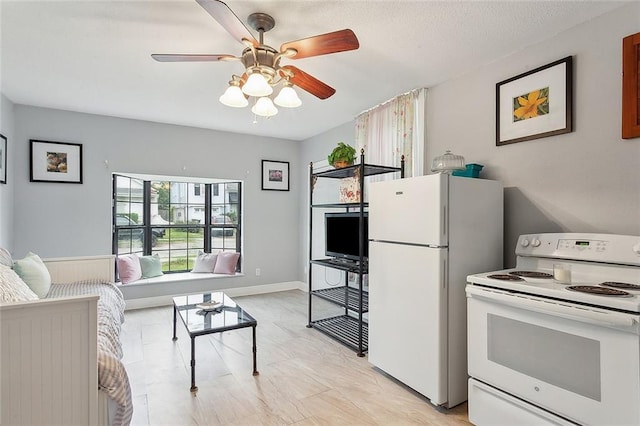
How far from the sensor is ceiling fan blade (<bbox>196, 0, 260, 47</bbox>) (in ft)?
4.52

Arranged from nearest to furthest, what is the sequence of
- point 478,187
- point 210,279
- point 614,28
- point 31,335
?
point 31,335 → point 614,28 → point 478,187 → point 210,279

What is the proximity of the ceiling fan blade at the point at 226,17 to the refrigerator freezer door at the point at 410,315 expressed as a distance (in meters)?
1.64

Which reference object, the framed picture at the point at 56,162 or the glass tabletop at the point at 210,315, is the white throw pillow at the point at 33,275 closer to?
the glass tabletop at the point at 210,315

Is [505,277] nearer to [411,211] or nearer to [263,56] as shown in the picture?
[411,211]

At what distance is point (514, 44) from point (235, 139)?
3.61 metres

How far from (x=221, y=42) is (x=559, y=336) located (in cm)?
262

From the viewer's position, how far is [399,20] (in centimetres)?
200

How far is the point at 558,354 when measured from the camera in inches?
63.5

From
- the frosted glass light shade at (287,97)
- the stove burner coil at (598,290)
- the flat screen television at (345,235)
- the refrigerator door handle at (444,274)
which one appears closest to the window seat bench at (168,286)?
the flat screen television at (345,235)

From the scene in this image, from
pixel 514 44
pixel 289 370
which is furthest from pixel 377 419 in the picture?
pixel 514 44

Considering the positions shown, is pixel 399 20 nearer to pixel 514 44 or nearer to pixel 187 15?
pixel 514 44

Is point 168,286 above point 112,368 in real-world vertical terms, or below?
below

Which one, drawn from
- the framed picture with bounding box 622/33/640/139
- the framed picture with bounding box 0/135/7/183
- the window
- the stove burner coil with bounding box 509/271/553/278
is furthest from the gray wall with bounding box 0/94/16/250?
the framed picture with bounding box 622/33/640/139

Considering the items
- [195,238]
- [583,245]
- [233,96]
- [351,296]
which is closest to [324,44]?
[233,96]
